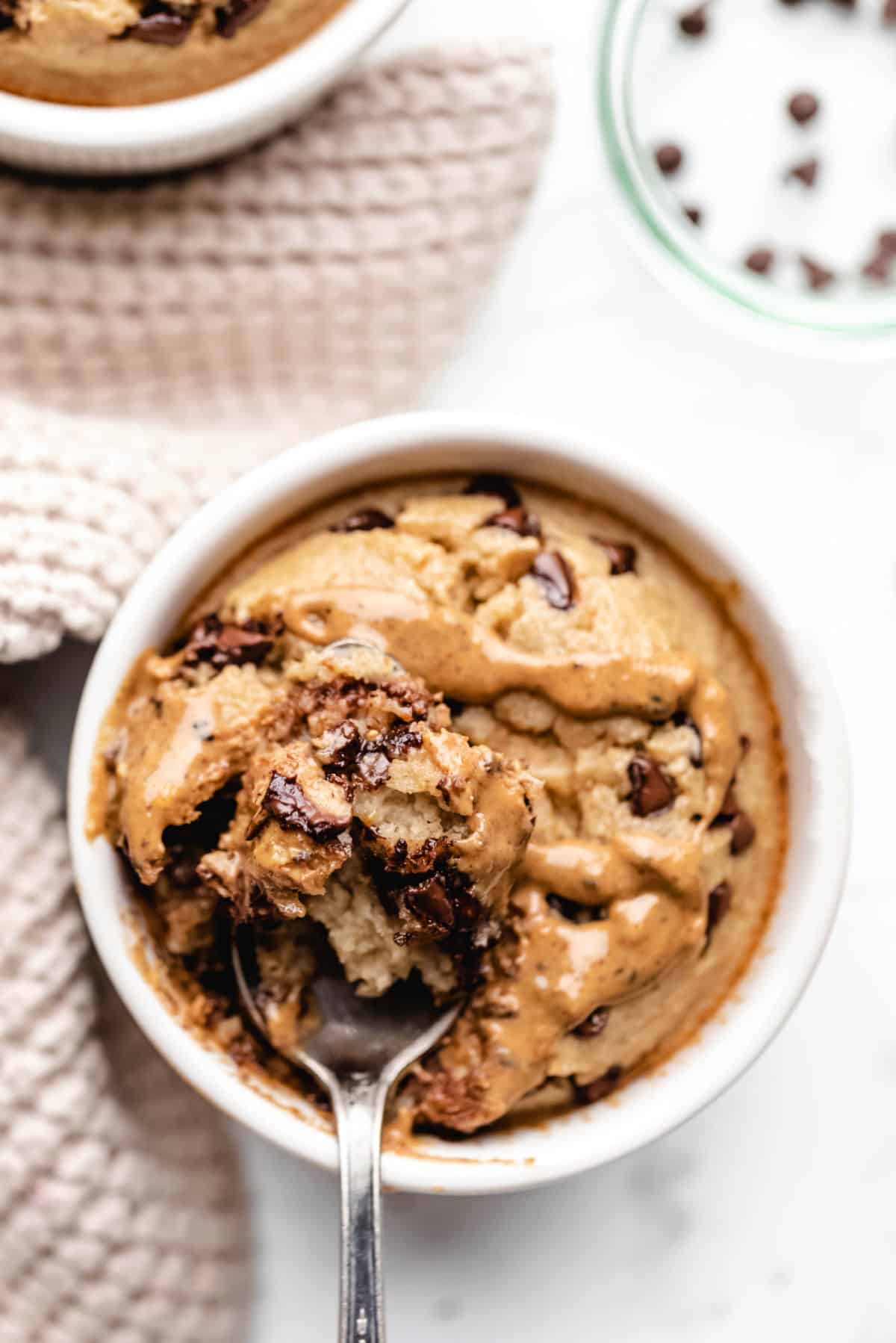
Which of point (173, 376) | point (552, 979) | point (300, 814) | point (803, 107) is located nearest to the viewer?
point (300, 814)

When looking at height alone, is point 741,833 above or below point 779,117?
below

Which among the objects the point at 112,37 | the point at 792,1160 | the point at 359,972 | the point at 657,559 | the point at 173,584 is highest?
the point at 112,37

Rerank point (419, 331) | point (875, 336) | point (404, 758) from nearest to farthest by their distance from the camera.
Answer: point (404, 758)
point (419, 331)
point (875, 336)

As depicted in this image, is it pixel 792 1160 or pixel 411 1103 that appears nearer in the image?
pixel 411 1103

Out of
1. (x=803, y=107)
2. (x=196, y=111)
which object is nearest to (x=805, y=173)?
(x=803, y=107)

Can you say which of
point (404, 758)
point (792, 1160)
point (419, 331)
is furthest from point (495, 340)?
point (792, 1160)

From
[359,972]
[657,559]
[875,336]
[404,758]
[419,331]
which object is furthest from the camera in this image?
[875,336]

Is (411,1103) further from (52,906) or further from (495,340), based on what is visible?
(495,340)

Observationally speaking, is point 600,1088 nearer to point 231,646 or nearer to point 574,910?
point 574,910
